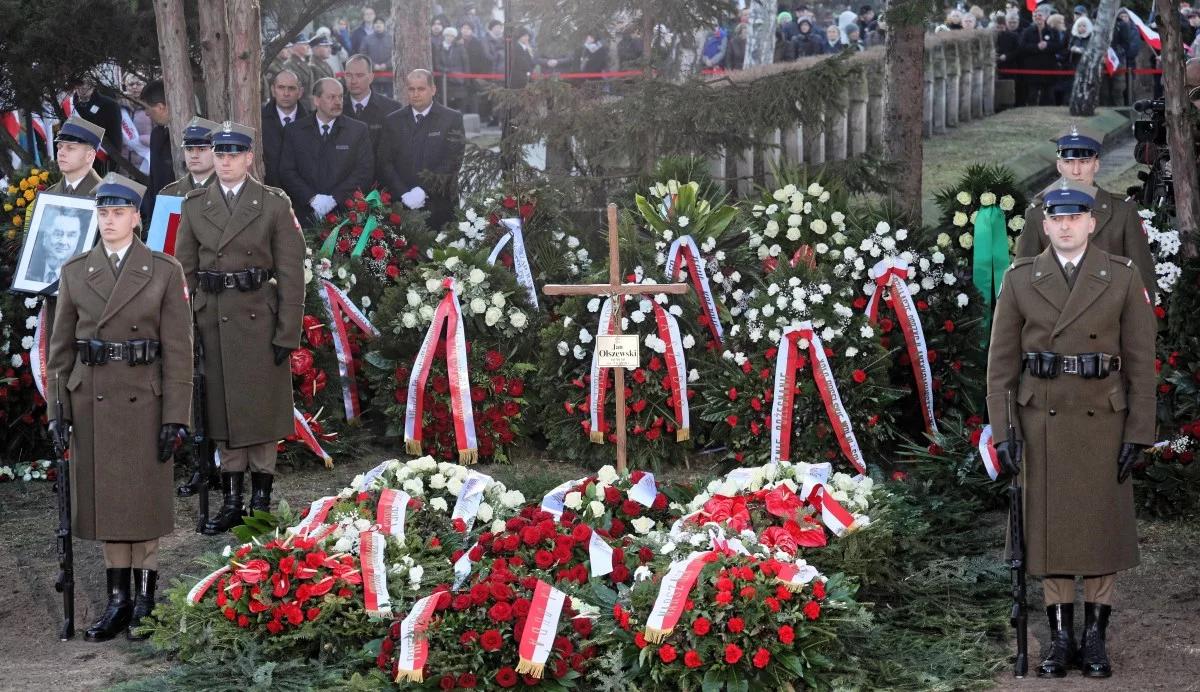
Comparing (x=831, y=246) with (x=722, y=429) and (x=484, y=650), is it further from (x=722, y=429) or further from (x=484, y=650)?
(x=484, y=650)

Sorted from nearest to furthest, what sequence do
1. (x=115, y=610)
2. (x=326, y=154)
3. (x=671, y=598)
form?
(x=671, y=598)
(x=115, y=610)
(x=326, y=154)

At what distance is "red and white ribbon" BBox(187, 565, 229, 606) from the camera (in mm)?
6852

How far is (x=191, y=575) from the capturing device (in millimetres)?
7918

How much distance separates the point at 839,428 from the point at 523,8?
16.8 feet

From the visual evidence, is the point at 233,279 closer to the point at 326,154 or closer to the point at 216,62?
the point at 216,62

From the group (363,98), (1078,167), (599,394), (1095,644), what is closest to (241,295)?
(599,394)

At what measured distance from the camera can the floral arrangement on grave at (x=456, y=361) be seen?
10391mm

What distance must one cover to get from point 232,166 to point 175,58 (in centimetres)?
293

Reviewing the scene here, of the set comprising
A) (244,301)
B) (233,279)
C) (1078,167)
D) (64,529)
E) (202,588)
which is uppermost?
(1078,167)

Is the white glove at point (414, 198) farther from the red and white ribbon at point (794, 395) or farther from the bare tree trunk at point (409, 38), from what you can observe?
the bare tree trunk at point (409, 38)

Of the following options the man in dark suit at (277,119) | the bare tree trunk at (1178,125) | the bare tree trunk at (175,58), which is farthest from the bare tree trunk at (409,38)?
the bare tree trunk at (1178,125)

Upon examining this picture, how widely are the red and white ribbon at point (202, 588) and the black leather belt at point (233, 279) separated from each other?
2.34 metres

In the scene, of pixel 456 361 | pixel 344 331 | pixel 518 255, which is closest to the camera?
pixel 456 361

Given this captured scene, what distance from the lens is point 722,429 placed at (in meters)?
10.0
